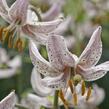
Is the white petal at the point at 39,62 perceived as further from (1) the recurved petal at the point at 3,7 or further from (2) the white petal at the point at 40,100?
(2) the white petal at the point at 40,100

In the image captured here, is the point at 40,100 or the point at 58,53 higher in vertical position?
the point at 58,53

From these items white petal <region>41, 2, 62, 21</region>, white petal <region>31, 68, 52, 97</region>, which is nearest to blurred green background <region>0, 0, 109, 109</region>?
white petal <region>41, 2, 62, 21</region>

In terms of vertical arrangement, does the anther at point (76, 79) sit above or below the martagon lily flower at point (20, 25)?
below

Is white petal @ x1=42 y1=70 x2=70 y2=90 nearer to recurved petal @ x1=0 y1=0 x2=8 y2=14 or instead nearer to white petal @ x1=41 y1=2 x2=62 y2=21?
recurved petal @ x1=0 y1=0 x2=8 y2=14

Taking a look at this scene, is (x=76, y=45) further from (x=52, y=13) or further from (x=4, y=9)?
(x=4, y=9)

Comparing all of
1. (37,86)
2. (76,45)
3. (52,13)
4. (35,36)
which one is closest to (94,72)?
(35,36)

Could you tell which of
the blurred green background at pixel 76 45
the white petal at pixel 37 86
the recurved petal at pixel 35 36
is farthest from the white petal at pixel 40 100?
the blurred green background at pixel 76 45
